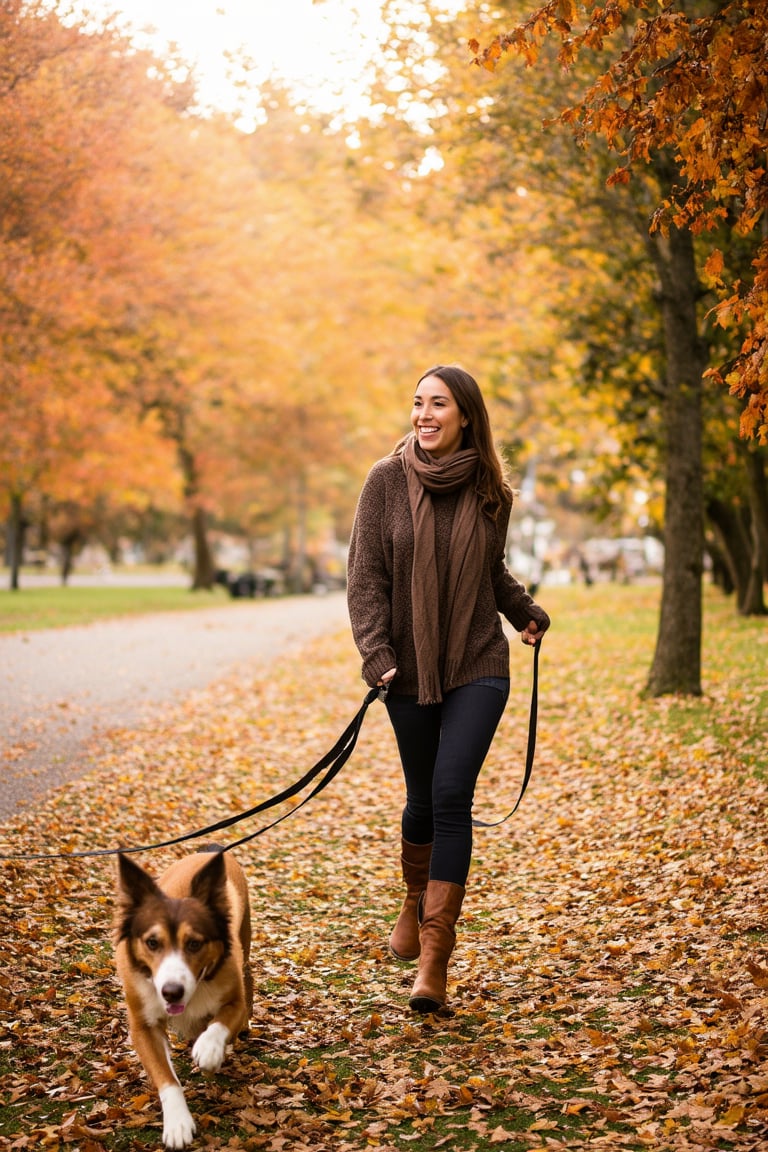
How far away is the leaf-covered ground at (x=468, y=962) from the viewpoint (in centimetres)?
412

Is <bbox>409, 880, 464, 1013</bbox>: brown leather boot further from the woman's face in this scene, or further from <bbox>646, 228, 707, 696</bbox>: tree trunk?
<bbox>646, 228, 707, 696</bbox>: tree trunk

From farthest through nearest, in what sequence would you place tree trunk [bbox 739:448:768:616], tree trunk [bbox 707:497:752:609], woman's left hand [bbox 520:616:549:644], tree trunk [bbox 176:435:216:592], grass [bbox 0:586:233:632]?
tree trunk [bbox 176:435:216:592], grass [bbox 0:586:233:632], tree trunk [bbox 707:497:752:609], tree trunk [bbox 739:448:768:616], woman's left hand [bbox 520:616:549:644]

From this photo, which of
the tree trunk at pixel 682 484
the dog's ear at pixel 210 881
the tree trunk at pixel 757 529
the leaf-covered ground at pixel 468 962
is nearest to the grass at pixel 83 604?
the tree trunk at pixel 757 529

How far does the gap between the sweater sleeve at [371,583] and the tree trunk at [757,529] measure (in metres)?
13.4

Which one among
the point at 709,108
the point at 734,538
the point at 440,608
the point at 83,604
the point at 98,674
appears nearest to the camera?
the point at 440,608

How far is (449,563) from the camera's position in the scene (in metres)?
4.93

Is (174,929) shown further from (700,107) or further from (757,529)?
(757,529)

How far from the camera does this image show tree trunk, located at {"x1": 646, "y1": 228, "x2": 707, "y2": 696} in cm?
1238

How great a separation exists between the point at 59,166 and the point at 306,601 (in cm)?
2916

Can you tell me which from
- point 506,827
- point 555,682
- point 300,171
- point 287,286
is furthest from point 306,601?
point 506,827

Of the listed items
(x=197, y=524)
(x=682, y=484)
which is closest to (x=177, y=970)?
(x=682, y=484)

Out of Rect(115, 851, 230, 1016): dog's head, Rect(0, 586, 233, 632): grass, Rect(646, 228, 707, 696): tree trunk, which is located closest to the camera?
Rect(115, 851, 230, 1016): dog's head

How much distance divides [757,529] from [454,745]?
51.3 feet

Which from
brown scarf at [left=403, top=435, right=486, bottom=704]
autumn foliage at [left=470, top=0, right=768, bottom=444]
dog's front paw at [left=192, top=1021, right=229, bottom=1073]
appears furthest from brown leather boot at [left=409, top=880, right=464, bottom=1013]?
autumn foliage at [left=470, top=0, right=768, bottom=444]
